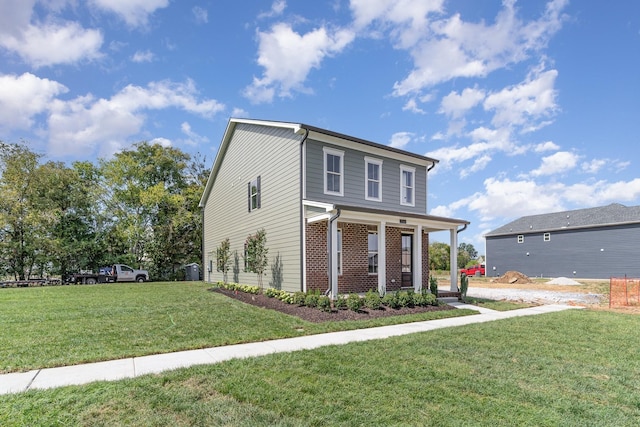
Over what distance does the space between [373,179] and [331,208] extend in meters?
4.04

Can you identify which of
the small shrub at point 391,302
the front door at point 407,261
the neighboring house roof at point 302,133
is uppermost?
the neighboring house roof at point 302,133

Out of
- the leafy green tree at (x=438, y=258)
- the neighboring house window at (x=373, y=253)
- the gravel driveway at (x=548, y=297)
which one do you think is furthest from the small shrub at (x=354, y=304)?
the leafy green tree at (x=438, y=258)

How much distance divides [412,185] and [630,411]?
1180 cm

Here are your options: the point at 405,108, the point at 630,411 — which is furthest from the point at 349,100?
the point at 630,411

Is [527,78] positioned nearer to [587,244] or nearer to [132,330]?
[132,330]

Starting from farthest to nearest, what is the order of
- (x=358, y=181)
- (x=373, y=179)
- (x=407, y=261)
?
(x=407, y=261)
(x=373, y=179)
(x=358, y=181)

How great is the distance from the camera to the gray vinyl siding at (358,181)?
12023 millimetres

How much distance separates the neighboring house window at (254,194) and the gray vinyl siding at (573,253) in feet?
96.2

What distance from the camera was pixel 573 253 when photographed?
31.1m

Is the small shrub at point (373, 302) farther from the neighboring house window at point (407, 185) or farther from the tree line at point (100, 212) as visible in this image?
the tree line at point (100, 212)

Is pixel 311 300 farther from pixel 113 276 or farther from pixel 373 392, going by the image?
pixel 113 276

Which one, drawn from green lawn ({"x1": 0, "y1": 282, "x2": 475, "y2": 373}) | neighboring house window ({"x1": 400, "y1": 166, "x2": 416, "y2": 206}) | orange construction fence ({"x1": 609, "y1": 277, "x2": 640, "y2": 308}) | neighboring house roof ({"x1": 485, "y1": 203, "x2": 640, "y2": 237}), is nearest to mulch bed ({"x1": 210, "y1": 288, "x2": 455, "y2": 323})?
green lawn ({"x1": 0, "y1": 282, "x2": 475, "y2": 373})

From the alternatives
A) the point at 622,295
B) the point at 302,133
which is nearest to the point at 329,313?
the point at 302,133

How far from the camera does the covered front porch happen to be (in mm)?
10930
